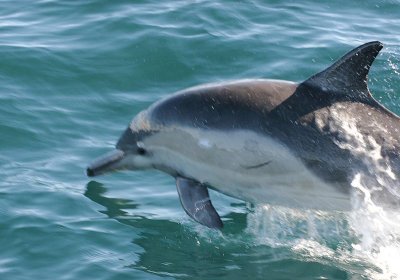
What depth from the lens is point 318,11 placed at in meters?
17.4

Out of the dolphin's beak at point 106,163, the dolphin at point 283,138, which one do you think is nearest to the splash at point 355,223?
the dolphin at point 283,138

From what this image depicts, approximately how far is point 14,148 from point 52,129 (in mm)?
739

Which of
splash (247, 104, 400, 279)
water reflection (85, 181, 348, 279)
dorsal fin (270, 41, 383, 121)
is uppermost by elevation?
dorsal fin (270, 41, 383, 121)

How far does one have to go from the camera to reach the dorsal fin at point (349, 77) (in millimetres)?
9320

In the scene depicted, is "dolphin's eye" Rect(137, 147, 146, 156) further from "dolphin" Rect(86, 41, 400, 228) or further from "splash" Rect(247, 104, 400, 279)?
"splash" Rect(247, 104, 400, 279)

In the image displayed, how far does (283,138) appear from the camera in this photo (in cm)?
970

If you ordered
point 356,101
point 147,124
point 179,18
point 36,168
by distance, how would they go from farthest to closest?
point 179,18 < point 36,168 < point 147,124 < point 356,101

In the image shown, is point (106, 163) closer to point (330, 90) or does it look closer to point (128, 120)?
point (128, 120)

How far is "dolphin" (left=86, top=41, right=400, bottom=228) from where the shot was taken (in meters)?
9.54

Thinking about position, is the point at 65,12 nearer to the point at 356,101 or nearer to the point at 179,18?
the point at 179,18

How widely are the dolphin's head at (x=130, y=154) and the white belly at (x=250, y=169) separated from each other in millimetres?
424

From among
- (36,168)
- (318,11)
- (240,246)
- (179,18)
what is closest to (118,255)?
(240,246)

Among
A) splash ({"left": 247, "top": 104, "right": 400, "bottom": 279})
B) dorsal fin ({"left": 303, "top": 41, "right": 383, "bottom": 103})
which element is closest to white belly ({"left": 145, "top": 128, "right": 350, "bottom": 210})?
splash ({"left": 247, "top": 104, "right": 400, "bottom": 279})

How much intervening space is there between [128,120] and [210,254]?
365cm
